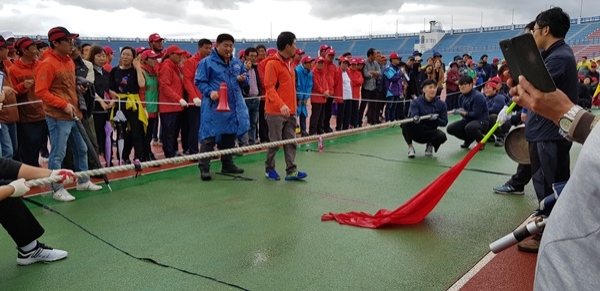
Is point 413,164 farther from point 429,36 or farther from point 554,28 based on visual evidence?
point 429,36

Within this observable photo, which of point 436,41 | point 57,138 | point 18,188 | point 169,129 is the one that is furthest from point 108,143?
point 436,41

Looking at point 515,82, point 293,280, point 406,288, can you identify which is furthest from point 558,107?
point 293,280

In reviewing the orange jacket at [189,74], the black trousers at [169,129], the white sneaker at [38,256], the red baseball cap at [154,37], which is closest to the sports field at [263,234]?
the white sneaker at [38,256]

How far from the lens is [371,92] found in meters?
11.0

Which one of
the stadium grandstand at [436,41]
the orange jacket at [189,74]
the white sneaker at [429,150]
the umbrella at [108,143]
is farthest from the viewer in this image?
the stadium grandstand at [436,41]

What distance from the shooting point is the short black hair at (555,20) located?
332 cm

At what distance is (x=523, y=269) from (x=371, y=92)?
8058 millimetres

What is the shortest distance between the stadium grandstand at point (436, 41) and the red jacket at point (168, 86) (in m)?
32.3

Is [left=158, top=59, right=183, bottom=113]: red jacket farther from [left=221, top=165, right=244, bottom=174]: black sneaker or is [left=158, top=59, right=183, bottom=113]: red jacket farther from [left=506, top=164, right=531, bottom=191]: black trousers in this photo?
[left=506, top=164, right=531, bottom=191]: black trousers

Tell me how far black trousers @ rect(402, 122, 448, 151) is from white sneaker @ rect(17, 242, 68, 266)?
5517 millimetres

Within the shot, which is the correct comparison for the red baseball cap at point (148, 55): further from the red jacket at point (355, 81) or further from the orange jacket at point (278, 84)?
the red jacket at point (355, 81)

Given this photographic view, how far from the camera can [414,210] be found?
4.15 metres

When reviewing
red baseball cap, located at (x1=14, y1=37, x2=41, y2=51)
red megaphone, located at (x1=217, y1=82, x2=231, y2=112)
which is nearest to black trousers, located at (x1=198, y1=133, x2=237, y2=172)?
red megaphone, located at (x1=217, y1=82, x2=231, y2=112)

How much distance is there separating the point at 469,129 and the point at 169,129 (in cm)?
496
